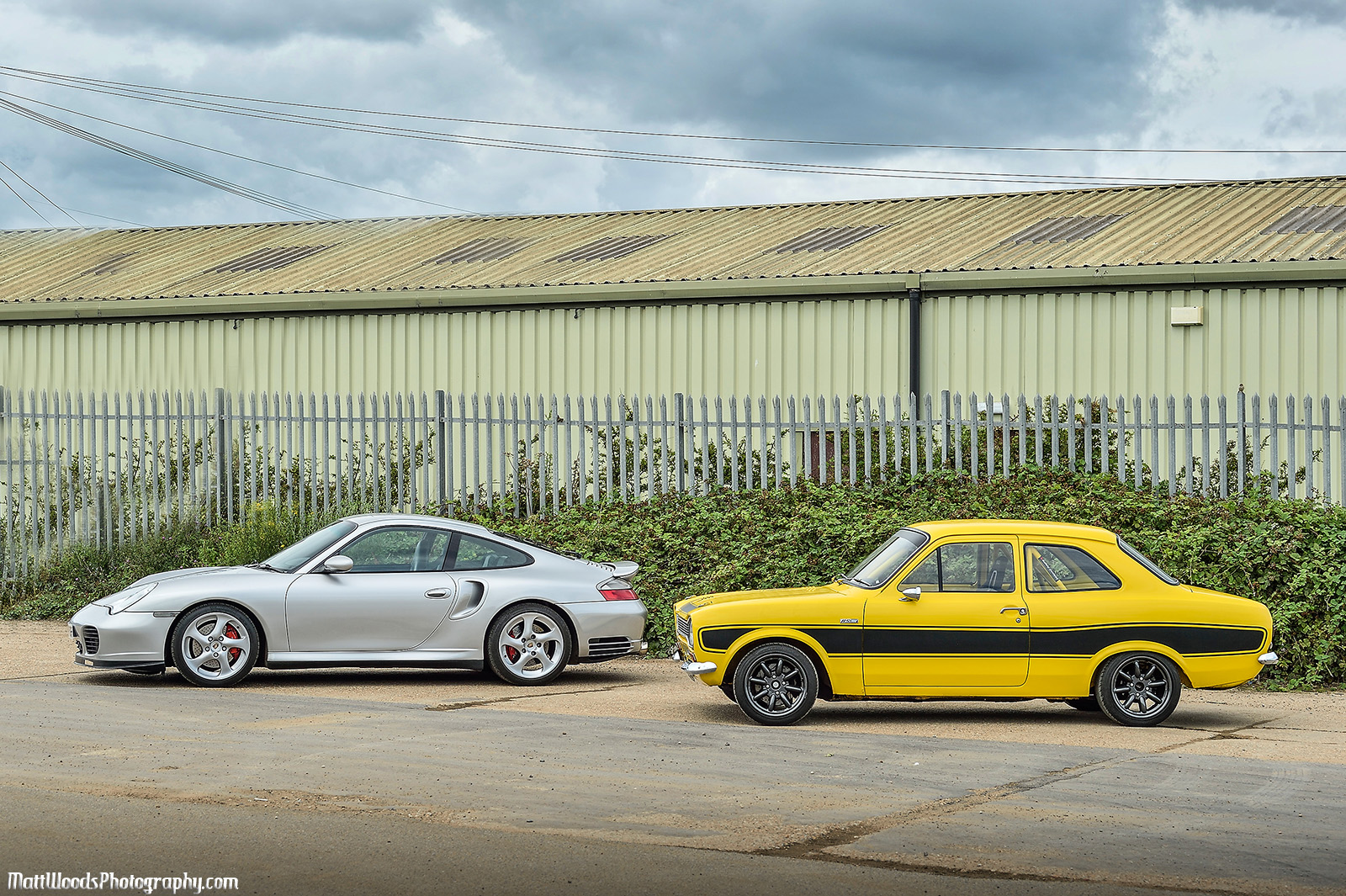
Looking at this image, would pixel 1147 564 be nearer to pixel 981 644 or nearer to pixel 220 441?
pixel 981 644

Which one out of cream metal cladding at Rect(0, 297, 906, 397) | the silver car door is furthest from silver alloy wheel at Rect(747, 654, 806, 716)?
cream metal cladding at Rect(0, 297, 906, 397)

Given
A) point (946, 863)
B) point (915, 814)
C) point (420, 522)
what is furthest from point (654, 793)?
point (420, 522)

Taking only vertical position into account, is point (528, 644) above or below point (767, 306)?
below

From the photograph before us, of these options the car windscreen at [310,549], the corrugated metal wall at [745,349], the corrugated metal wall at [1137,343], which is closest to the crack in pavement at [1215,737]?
the car windscreen at [310,549]

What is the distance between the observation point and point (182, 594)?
1108 centimetres

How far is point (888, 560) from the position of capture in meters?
10.1

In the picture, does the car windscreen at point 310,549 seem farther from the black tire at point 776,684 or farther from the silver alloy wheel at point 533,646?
the black tire at point 776,684

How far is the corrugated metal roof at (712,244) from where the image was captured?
700 inches

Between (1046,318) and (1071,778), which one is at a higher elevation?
(1046,318)

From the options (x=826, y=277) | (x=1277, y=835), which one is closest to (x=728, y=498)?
(x=826, y=277)

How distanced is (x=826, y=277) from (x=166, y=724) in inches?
407

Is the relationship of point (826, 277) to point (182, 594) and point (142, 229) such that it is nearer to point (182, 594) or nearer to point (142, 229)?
point (182, 594)

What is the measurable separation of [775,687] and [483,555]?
9.70 feet

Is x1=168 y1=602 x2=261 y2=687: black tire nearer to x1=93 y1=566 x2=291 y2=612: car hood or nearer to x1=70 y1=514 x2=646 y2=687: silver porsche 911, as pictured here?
x1=70 y1=514 x2=646 y2=687: silver porsche 911
